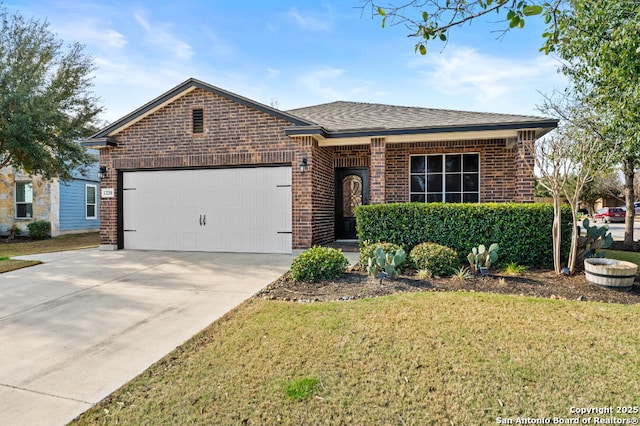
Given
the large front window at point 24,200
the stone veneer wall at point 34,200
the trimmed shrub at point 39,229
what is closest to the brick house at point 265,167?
the trimmed shrub at point 39,229

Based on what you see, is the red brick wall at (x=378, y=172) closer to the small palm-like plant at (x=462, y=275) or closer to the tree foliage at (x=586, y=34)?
the small palm-like plant at (x=462, y=275)

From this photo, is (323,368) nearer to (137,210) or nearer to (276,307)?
(276,307)

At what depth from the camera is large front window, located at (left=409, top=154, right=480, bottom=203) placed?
9.49 metres

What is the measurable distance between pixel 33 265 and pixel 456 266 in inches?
332

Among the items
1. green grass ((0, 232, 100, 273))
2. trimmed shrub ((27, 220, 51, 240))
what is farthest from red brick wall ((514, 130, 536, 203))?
trimmed shrub ((27, 220, 51, 240))

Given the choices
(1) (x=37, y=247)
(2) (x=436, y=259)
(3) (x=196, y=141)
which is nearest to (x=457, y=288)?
(2) (x=436, y=259)

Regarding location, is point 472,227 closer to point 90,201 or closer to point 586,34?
point 586,34

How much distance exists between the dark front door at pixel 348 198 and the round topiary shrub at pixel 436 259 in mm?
4460

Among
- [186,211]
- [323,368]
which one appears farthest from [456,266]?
[186,211]

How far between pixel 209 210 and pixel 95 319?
204 inches

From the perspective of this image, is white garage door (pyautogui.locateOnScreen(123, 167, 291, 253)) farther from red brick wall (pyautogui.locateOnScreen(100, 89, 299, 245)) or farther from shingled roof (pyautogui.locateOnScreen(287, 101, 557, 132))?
shingled roof (pyautogui.locateOnScreen(287, 101, 557, 132))

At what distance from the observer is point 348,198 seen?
34.5 ft

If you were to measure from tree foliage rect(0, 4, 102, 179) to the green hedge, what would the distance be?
41.8ft

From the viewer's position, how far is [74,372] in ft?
9.84
